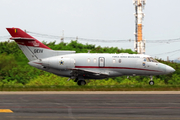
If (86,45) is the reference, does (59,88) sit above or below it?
below

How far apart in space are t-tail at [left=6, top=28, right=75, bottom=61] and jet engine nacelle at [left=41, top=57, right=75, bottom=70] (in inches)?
51.4

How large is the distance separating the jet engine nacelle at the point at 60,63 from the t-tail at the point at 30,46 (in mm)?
1307

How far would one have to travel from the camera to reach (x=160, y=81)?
4281 centimetres

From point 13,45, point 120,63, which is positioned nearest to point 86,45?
point 13,45

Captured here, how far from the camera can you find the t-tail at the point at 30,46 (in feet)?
104

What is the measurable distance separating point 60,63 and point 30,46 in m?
3.75

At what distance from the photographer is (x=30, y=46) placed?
32.2 meters

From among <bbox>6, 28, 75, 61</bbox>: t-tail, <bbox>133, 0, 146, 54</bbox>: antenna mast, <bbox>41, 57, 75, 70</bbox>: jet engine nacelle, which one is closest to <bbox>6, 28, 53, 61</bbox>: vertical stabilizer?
<bbox>6, 28, 75, 61</bbox>: t-tail

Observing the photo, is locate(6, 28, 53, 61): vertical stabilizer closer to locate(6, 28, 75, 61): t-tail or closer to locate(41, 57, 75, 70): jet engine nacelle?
locate(6, 28, 75, 61): t-tail

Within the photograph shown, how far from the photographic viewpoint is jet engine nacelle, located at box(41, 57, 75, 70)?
102 feet
